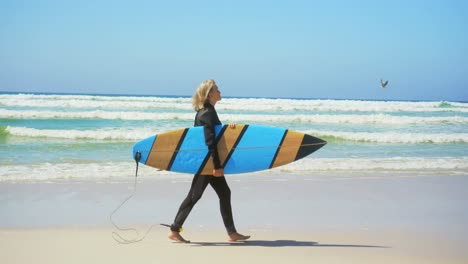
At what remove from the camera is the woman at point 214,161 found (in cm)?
434

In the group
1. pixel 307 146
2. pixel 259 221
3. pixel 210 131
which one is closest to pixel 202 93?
pixel 210 131

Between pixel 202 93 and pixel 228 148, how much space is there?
0.71 m

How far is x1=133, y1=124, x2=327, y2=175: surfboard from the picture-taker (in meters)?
4.79

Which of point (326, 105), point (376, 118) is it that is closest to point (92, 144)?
point (376, 118)

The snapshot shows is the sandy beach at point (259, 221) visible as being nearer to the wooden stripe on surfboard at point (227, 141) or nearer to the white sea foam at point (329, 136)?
the wooden stripe on surfboard at point (227, 141)

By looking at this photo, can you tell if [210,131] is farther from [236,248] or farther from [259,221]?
[259,221]

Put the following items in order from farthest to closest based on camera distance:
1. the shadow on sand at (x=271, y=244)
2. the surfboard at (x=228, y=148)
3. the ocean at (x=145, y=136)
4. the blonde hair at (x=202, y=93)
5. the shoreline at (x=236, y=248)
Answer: the ocean at (x=145, y=136) → the surfboard at (x=228, y=148) → the shadow on sand at (x=271, y=244) → the blonde hair at (x=202, y=93) → the shoreline at (x=236, y=248)

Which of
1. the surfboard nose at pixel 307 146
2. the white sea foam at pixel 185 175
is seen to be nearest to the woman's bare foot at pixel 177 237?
the surfboard nose at pixel 307 146

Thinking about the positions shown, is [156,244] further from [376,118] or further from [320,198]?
[376,118]

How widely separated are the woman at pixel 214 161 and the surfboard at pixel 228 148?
0.17 metres

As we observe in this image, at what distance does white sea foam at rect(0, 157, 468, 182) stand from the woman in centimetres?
341

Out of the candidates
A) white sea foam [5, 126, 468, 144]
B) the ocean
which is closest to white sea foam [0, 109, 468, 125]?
the ocean

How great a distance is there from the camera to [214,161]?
4.36 m

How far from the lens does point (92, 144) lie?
41.8ft
